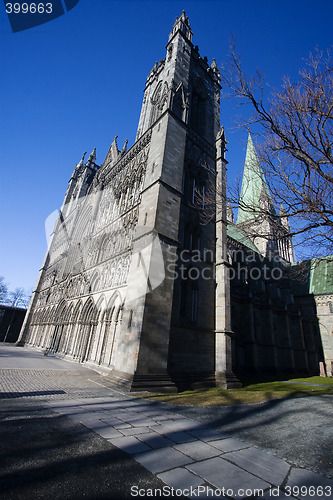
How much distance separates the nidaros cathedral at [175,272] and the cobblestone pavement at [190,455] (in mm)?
3403

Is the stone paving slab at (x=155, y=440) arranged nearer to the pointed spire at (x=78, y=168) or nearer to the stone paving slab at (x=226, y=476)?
the stone paving slab at (x=226, y=476)

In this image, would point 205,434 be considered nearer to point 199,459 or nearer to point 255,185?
point 199,459

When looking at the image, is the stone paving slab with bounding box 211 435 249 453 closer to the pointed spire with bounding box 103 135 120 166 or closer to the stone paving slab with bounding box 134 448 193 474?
the stone paving slab with bounding box 134 448 193 474

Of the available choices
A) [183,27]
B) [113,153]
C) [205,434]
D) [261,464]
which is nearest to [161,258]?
[205,434]

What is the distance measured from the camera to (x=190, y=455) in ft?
11.5

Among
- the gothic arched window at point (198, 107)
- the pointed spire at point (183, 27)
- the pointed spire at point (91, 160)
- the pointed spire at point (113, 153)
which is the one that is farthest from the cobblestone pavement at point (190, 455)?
the pointed spire at point (91, 160)

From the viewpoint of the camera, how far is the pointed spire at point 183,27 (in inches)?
790

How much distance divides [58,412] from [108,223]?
15.5 meters

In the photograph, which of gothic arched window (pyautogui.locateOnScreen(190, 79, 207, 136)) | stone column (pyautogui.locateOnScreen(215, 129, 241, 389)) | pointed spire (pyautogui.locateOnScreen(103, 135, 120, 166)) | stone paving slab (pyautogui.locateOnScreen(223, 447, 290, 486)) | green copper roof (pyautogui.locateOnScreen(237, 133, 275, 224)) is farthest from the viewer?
pointed spire (pyautogui.locateOnScreen(103, 135, 120, 166))

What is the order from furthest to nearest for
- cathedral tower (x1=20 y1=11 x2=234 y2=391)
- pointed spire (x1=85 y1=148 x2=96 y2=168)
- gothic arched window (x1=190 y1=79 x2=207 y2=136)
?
pointed spire (x1=85 y1=148 x2=96 y2=168), gothic arched window (x1=190 y1=79 x2=207 y2=136), cathedral tower (x1=20 y1=11 x2=234 y2=391)

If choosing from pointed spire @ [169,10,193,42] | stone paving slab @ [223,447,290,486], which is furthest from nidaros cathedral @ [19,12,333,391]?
stone paving slab @ [223,447,290,486]

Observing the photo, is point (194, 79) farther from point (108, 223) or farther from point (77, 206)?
point (77, 206)

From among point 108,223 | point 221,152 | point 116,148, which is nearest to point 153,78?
point 116,148

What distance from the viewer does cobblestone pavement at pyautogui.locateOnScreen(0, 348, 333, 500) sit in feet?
9.01
